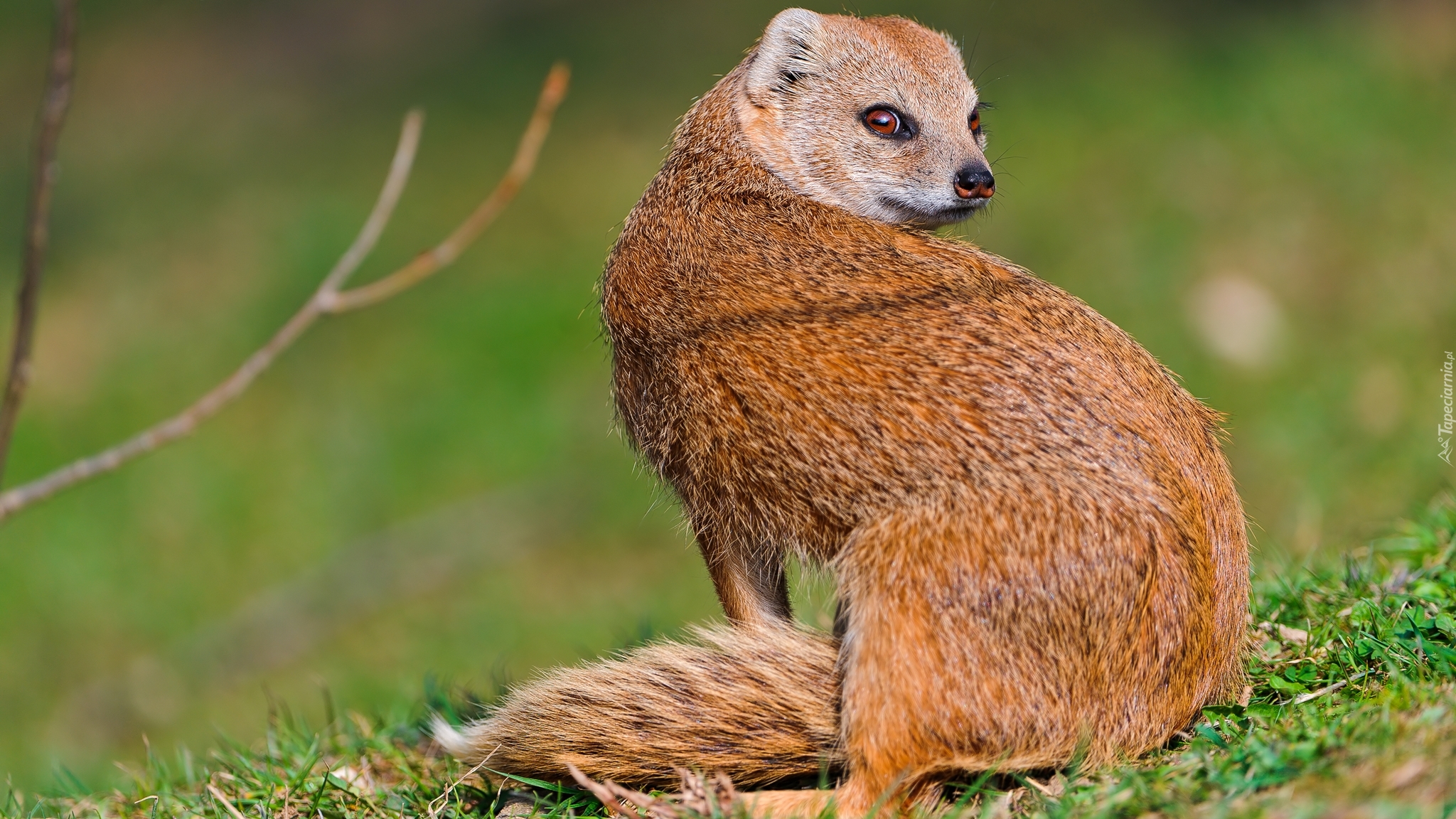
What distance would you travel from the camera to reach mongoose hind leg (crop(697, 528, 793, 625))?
12.4 ft

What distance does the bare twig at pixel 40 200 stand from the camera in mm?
2754

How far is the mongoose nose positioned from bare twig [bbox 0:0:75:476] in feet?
8.33

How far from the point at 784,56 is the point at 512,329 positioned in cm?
592

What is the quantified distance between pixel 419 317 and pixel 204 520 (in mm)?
2317

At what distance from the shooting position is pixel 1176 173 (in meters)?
10.2

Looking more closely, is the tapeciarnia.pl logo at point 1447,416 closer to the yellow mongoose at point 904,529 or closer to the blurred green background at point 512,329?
the blurred green background at point 512,329

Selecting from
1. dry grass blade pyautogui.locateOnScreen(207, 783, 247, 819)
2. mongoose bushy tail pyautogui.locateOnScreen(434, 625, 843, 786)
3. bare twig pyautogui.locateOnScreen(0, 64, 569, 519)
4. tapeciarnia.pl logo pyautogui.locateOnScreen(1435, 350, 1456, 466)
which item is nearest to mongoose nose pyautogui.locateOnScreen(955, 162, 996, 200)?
bare twig pyautogui.locateOnScreen(0, 64, 569, 519)

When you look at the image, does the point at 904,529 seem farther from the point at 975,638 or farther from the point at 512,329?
the point at 512,329

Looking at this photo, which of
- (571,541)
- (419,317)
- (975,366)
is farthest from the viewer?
(419,317)

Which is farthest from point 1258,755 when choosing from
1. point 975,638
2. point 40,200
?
point 40,200

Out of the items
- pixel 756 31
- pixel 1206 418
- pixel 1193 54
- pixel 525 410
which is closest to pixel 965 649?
pixel 1206 418

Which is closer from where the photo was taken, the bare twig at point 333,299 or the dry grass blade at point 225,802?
the bare twig at point 333,299

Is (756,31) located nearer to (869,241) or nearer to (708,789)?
(869,241)

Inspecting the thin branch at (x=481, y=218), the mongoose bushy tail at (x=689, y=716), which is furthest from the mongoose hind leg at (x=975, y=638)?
the thin branch at (x=481, y=218)
